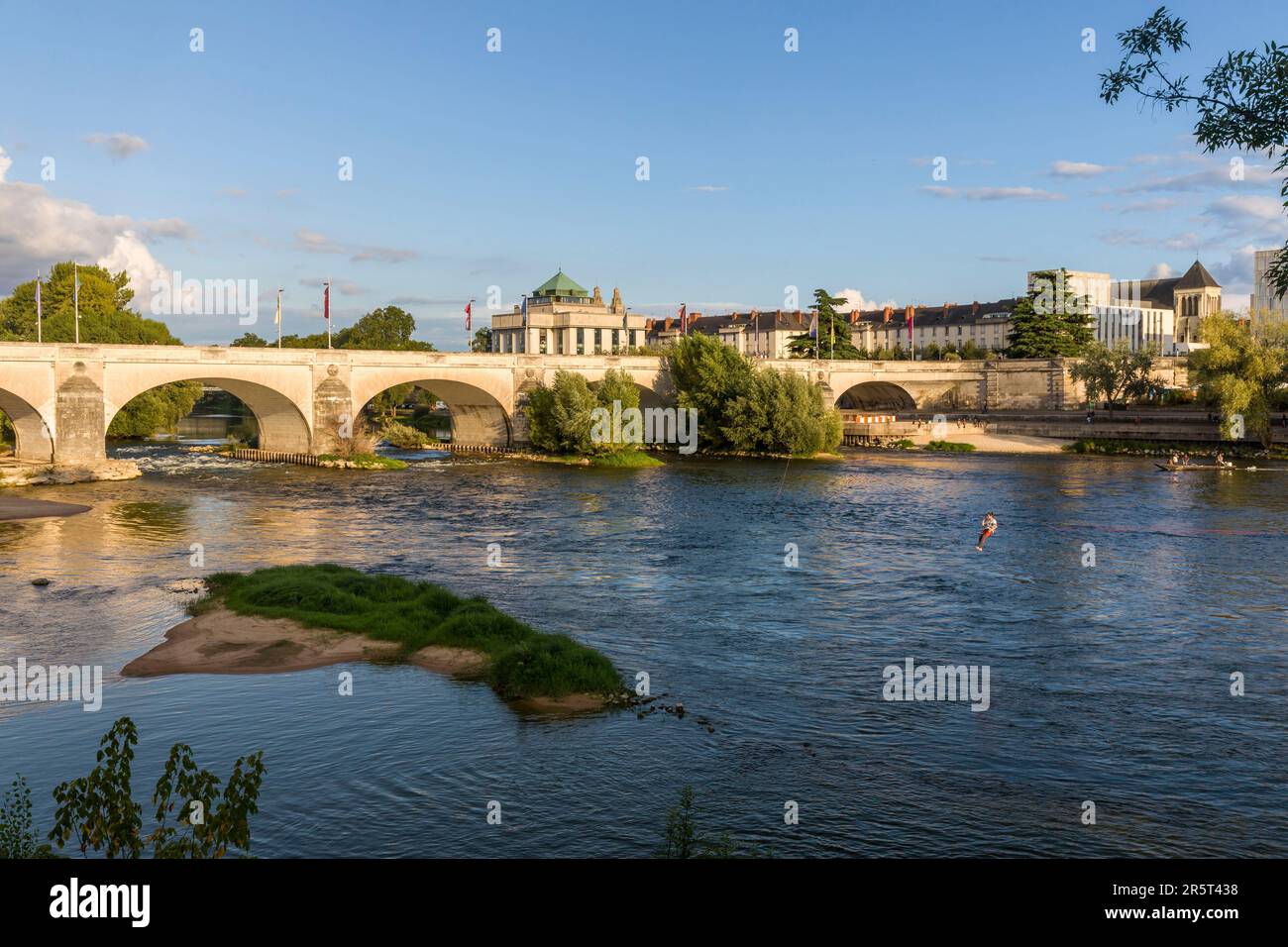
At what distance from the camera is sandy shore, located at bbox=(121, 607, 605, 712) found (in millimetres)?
23891

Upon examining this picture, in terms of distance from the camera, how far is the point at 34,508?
50594 mm

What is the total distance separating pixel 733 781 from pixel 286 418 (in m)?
65.4

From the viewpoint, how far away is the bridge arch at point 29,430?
→ 62.2 m

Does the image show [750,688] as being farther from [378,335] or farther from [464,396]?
[378,335]

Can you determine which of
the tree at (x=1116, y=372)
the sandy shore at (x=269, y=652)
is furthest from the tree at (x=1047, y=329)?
the sandy shore at (x=269, y=652)

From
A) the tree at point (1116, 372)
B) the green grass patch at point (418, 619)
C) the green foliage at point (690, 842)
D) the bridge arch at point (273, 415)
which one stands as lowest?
the green foliage at point (690, 842)

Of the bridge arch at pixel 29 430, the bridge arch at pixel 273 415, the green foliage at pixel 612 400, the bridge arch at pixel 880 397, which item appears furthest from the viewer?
the bridge arch at pixel 880 397

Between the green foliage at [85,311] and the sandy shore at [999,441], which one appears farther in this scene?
the green foliage at [85,311]

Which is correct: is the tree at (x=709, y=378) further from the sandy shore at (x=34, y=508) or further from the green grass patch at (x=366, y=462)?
the sandy shore at (x=34, y=508)

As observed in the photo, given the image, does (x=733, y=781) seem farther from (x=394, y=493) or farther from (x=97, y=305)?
(x=97, y=305)

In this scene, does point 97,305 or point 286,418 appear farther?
point 97,305

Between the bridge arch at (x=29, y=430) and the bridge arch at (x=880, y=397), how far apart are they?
82.2m

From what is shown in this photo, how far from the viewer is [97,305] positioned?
119 m

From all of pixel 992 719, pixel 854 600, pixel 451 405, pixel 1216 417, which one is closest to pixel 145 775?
pixel 992 719
